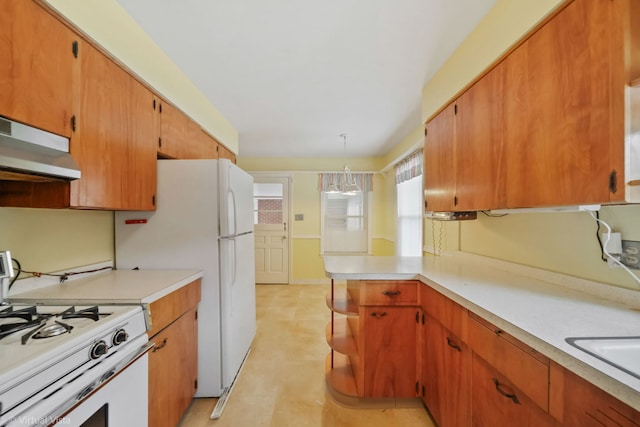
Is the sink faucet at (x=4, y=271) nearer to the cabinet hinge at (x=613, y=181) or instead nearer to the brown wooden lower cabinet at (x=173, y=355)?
the brown wooden lower cabinet at (x=173, y=355)

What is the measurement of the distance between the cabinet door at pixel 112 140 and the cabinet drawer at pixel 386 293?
1562mm

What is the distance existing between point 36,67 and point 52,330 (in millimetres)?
1016

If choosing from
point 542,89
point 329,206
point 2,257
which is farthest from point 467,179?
point 329,206

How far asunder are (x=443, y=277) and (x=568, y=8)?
133cm

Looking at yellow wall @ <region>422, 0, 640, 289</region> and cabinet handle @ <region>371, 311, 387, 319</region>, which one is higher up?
yellow wall @ <region>422, 0, 640, 289</region>

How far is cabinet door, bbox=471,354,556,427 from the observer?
0.83 metres

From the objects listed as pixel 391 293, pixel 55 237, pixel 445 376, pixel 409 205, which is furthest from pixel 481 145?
pixel 55 237

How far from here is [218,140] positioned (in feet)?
9.04

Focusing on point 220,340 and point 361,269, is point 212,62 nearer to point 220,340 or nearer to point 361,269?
point 361,269

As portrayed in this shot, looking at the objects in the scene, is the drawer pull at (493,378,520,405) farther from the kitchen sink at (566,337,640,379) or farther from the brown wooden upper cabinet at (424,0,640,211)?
the brown wooden upper cabinet at (424,0,640,211)

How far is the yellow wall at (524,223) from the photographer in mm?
1067

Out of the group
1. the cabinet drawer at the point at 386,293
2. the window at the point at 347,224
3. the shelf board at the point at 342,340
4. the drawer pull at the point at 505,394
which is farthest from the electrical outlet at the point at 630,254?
the window at the point at 347,224

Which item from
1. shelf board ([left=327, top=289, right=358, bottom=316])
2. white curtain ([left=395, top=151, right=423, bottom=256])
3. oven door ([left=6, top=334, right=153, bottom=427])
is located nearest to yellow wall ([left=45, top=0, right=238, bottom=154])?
oven door ([left=6, top=334, right=153, bottom=427])

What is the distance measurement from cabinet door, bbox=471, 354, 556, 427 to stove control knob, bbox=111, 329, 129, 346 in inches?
59.5
